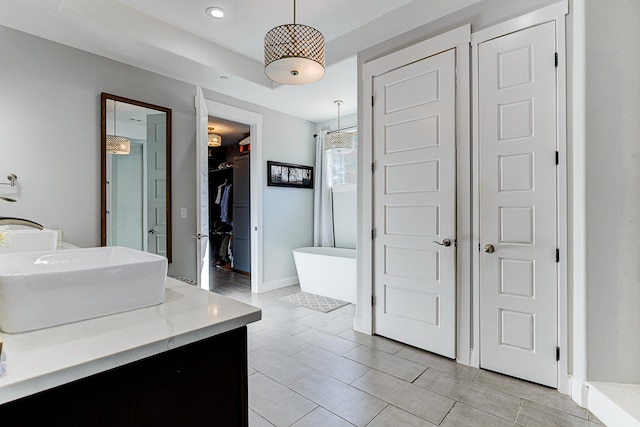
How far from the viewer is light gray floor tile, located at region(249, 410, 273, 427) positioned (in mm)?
1738

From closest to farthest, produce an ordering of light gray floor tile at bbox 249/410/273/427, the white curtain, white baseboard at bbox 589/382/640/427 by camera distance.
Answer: white baseboard at bbox 589/382/640/427
light gray floor tile at bbox 249/410/273/427
the white curtain

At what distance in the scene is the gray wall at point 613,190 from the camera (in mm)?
1808

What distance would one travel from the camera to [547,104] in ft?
6.73

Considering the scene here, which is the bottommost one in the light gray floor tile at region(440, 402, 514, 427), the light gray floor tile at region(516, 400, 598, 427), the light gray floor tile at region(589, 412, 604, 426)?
the light gray floor tile at region(440, 402, 514, 427)

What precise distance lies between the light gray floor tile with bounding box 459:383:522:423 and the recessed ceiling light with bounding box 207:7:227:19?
10.8 feet

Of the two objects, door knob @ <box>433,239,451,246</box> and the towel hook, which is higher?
the towel hook

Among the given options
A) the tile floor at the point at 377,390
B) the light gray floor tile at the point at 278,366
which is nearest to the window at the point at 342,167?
the tile floor at the point at 377,390

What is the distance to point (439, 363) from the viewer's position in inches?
95.7

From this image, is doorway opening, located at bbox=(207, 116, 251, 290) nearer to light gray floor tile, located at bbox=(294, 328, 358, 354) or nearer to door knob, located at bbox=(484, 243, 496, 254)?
light gray floor tile, located at bbox=(294, 328, 358, 354)

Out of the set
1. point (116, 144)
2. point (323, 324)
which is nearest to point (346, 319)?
point (323, 324)

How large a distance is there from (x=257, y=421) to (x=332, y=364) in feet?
2.55

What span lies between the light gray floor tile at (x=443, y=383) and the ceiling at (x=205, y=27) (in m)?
2.66

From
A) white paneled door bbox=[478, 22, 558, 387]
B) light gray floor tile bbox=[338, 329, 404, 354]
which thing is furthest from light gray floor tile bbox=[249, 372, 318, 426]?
white paneled door bbox=[478, 22, 558, 387]

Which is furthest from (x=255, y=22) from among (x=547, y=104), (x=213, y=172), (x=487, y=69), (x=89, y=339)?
(x=213, y=172)
